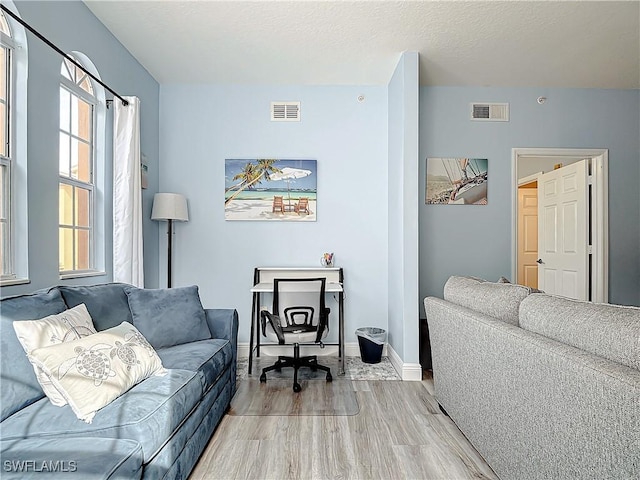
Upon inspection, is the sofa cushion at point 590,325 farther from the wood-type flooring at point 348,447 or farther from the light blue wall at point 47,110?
the light blue wall at point 47,110

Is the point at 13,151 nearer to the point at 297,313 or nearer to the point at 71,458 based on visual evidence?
the point at 71,458

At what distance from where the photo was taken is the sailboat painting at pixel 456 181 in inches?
173

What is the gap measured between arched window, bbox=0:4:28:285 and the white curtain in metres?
0.94

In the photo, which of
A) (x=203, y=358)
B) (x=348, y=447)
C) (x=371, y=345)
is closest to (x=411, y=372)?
(x=371, y=345)

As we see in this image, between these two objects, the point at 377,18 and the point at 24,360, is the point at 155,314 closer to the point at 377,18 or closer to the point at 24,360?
the point at 24,360

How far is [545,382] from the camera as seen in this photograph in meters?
1.48

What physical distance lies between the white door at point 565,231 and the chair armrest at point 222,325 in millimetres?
3537

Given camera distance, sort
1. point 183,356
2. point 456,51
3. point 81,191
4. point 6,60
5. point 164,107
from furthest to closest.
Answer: point 164,107, point 456,51, point 81,191, point 183,356, point 6,60

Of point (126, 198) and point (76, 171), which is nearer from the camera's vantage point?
point (76, 171)

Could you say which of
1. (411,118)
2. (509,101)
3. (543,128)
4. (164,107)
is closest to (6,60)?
(164,107)

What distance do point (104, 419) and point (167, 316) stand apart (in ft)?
3.98

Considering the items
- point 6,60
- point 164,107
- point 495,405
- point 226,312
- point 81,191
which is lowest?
point 495,405

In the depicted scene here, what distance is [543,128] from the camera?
4465 mm

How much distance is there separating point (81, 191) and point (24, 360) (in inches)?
65.2
